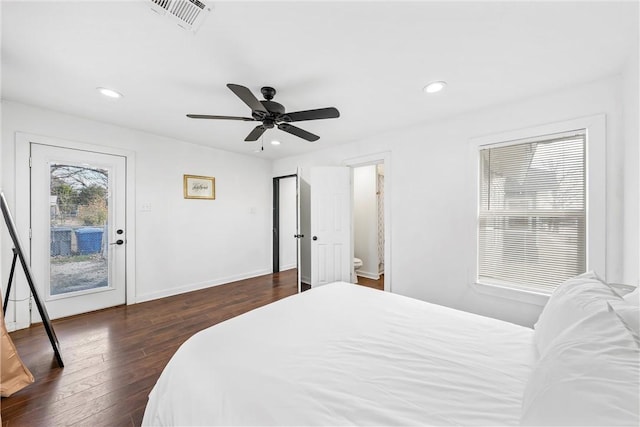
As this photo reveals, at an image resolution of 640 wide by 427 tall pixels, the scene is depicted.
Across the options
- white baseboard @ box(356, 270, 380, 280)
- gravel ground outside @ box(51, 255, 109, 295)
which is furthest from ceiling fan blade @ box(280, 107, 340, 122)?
white baseboard @ box(356, 270, 380, 280)

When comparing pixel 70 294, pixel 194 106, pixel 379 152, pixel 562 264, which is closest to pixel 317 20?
pixel 194 106

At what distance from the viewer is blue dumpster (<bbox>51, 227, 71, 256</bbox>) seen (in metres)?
2.86

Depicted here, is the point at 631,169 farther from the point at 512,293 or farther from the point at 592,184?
the point at 512,293

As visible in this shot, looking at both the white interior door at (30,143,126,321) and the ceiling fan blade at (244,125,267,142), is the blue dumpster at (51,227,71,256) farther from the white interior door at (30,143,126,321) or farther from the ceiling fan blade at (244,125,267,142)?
the ceiling fan blade at (244,125,267,142)

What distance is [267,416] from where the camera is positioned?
0.83 m

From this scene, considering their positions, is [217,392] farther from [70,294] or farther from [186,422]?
[70,294]

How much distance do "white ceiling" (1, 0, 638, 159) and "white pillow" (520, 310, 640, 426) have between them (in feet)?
5.24

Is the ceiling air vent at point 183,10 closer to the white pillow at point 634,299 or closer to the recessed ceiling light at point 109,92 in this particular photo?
the recessed ceiling light at point 109,92

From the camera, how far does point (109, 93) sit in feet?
7.55

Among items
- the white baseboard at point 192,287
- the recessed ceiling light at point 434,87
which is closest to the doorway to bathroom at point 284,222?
the white baseboard at point 192,287

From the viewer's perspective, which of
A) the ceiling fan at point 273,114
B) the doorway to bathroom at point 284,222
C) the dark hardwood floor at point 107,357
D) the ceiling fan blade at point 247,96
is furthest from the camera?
the doorway to bathroom at point 284,222

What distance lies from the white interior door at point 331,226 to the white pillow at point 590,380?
→ 3054mm

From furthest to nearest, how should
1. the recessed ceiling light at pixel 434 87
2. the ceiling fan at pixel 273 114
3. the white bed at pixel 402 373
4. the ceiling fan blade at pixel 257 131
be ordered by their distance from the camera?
the ceiling fan blade at pixel 257 131 → the recessed ceiling light at pixel 434 87 → the ceiling fan at pixel 273 114 → the white bed at pixel 402 373

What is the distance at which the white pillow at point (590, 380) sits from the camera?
1.75 feet
